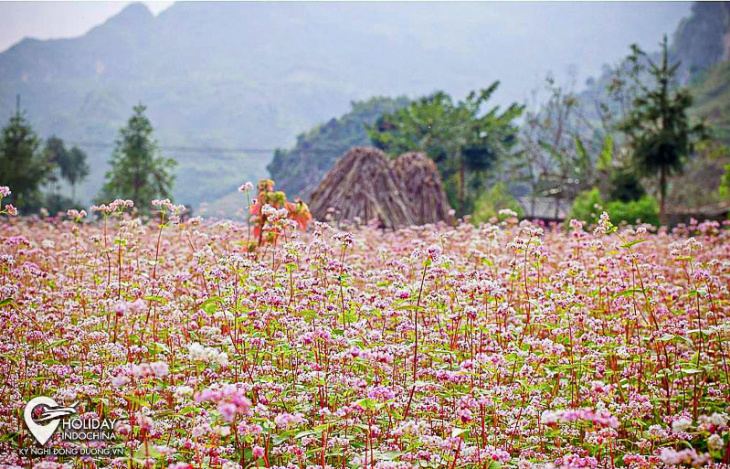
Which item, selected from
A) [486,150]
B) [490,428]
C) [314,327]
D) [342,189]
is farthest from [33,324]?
[486,150]

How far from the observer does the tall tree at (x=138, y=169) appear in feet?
144

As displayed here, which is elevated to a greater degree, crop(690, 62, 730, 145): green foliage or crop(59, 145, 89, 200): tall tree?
crop(690, 62, 730, 145): green foliage

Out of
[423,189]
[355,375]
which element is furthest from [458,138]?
[355,375]

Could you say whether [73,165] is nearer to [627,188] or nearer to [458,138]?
[458,138]

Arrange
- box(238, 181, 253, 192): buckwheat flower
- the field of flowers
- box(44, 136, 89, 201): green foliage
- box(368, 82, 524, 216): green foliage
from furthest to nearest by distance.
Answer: box(44, 136, 89, 201): green foliage, box(368, 82, 524, 216): green foliage, box(238, 181, 253, 192): buckwheat flower, the field of flowers

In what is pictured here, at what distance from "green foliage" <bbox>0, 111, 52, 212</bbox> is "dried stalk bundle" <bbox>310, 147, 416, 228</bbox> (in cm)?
2528

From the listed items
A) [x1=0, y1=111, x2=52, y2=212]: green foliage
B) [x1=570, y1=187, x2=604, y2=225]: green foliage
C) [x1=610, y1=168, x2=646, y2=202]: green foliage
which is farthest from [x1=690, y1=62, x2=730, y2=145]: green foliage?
[x1=0, y1=111, x2=52, y2=212]: green foliage

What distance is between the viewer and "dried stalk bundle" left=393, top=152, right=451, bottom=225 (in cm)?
2372

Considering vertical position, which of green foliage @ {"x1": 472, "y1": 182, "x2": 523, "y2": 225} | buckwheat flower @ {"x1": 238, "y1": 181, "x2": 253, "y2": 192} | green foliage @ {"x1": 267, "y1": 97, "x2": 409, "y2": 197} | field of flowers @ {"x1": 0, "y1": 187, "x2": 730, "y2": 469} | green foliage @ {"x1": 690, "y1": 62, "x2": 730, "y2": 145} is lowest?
field of flowers @ {"x1": 0, "y1": 187, "x2": 730, "y2": 469}

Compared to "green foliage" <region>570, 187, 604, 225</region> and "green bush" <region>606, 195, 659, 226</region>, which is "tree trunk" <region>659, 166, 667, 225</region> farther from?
"green foliage" <region>570, 187, 604, 225</region>

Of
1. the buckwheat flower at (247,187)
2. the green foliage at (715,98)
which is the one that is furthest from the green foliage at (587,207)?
the green foliage at (715,98)

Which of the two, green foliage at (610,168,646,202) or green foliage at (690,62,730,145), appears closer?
green foliage at (610,168,646,202)

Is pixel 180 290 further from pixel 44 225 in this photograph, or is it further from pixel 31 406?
pixel 44 225

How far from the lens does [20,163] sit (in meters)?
39.5
